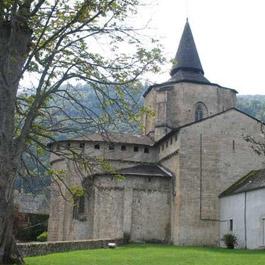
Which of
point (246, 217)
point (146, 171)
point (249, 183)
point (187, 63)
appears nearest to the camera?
point (246, 217)

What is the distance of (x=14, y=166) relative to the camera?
11.2 metres

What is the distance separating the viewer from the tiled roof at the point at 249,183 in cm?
2786

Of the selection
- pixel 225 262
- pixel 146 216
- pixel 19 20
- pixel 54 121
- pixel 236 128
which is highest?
pixel 236 128

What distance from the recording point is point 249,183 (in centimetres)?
2948

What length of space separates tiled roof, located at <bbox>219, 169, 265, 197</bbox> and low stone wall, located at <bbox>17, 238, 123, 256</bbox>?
313 inches

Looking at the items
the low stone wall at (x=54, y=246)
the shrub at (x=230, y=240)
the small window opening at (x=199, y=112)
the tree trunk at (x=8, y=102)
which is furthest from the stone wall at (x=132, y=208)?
the tree trunk at (x=8, y=102)

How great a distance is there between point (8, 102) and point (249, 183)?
20.9m

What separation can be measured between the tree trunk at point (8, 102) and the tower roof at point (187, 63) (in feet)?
102

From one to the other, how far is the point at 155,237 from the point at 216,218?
13.9ft

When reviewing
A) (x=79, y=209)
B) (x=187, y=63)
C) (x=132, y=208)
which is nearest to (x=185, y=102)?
(x=187, y=63)

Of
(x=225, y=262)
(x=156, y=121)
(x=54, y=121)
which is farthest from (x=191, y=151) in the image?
(x=54, y=121)

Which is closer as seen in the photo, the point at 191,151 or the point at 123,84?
the point at 123,84

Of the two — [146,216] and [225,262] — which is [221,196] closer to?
[146,216]

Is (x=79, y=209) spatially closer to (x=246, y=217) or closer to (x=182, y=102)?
(x=182, y=102)
